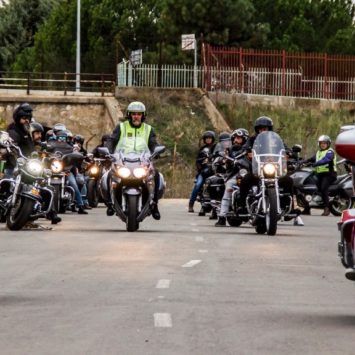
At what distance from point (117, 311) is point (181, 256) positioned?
20.1ft

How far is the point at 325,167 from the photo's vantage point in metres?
34.2

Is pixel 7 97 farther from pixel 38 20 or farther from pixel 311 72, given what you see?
pixel 38 20

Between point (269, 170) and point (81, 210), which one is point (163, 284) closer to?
point (269, 170)

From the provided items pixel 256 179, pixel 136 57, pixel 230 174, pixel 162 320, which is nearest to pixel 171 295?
pixel 162 320

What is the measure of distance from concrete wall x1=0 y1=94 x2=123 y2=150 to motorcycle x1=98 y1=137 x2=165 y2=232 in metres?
39.2

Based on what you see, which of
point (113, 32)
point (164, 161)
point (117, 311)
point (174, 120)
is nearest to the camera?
point (117, 311)

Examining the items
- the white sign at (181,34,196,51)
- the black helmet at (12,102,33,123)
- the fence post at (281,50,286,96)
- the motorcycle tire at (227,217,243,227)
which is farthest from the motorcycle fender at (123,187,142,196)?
the white sign at (181,34,196,51)

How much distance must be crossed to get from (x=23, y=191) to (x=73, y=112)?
135 feet

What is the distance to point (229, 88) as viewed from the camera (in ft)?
202

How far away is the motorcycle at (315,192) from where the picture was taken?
110 feet

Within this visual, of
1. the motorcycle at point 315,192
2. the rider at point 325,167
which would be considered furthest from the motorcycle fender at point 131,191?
the rider at point 325,167

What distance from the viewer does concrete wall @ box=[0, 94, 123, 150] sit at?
205 feet

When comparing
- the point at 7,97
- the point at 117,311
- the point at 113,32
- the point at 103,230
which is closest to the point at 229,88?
the point at 7,97

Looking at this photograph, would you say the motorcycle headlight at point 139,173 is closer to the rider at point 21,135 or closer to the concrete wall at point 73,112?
the rider at point 21,135
